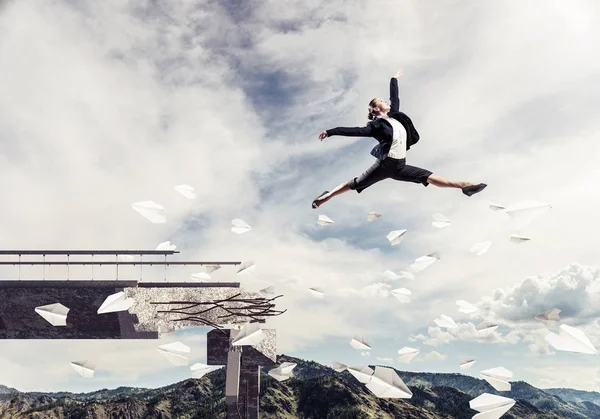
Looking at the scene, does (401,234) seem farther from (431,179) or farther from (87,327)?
(87,327)

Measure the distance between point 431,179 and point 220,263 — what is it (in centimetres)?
592

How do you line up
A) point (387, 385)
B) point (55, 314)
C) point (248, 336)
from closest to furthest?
point (387, 385) → point (248, 336) → point (55, 314)

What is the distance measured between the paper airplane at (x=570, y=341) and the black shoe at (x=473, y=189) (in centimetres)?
188

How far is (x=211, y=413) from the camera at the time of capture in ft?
260

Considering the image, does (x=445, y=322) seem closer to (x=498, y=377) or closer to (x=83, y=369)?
(x=498, y=377)

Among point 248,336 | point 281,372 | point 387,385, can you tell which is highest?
point 248,336

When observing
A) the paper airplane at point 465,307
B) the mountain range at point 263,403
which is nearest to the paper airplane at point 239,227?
the paper airplane at point 465,307

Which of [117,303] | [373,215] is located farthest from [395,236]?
[117,303]

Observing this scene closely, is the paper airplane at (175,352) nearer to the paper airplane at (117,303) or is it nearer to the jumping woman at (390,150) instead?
the paper airplane at (117,303)

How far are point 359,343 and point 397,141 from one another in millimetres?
2846

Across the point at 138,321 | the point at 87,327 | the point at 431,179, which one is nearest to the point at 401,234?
the point at 431,179

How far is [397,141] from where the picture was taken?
6.38 metres

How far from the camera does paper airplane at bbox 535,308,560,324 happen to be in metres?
6.93

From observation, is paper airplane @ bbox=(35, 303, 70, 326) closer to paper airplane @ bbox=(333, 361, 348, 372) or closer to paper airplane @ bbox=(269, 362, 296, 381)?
paper airplane @ bbox=(269, 362, 296, 381)
